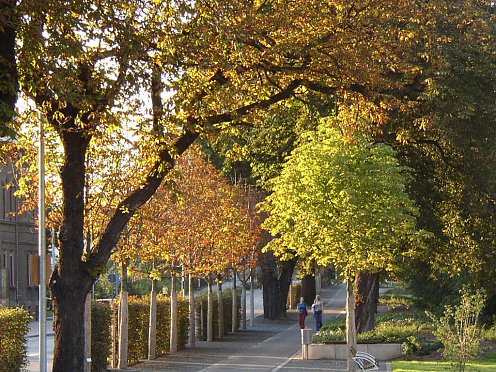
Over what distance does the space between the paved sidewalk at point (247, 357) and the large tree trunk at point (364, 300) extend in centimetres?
230

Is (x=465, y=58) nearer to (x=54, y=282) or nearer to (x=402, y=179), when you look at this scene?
(x=402, y=179)

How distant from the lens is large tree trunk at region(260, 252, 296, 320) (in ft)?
182

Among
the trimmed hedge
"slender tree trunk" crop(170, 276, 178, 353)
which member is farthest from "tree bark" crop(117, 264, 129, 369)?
the trimmed hedge

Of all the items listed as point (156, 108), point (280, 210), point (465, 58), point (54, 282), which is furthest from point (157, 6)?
point (465, 58)

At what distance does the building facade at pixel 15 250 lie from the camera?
191 ft

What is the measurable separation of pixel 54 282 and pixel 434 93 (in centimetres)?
1174

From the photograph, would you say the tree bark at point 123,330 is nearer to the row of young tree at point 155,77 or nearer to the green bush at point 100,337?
the green bush at point 100,337

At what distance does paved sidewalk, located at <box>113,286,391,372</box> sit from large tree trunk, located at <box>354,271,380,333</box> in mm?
2297

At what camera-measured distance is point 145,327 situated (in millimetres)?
30016

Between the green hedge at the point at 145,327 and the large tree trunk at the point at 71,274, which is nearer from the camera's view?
the large tree trunk at the point at 71,274

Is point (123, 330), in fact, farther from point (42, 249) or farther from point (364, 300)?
point (364, 300)

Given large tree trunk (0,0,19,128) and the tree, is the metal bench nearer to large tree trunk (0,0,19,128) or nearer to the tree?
the tree

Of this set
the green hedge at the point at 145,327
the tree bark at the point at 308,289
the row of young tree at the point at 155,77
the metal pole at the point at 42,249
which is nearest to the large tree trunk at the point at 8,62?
A: the row of young tree at the point at 155,77

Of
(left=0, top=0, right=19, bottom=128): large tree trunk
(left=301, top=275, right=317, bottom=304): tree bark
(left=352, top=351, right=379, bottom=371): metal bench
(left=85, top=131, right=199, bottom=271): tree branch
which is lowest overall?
(left=352, top=351, right=379, bottom=371): metal bench
